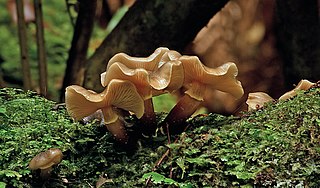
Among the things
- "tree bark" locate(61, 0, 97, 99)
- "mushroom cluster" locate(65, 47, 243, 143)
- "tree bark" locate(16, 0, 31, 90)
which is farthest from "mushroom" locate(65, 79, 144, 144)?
"tree bark" locate(16, 0, 31, 90)

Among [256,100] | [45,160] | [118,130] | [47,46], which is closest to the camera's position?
[45,160]

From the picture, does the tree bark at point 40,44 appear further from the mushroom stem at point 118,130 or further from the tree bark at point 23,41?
the mushroom stem at point 118,130

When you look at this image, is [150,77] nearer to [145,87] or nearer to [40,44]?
[145,87]

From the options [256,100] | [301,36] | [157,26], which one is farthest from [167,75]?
[301,36]

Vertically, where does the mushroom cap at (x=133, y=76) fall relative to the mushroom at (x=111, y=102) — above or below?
above

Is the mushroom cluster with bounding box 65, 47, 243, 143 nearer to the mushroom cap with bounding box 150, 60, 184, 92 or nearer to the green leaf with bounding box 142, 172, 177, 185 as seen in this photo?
the mushroom cap with bounding box 150, 60, 184, 92

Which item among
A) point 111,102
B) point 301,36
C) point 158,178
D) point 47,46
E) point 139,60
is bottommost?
point 158,178

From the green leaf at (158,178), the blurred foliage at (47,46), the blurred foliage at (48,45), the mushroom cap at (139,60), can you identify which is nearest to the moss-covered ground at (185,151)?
the green leaf at (158,178)
